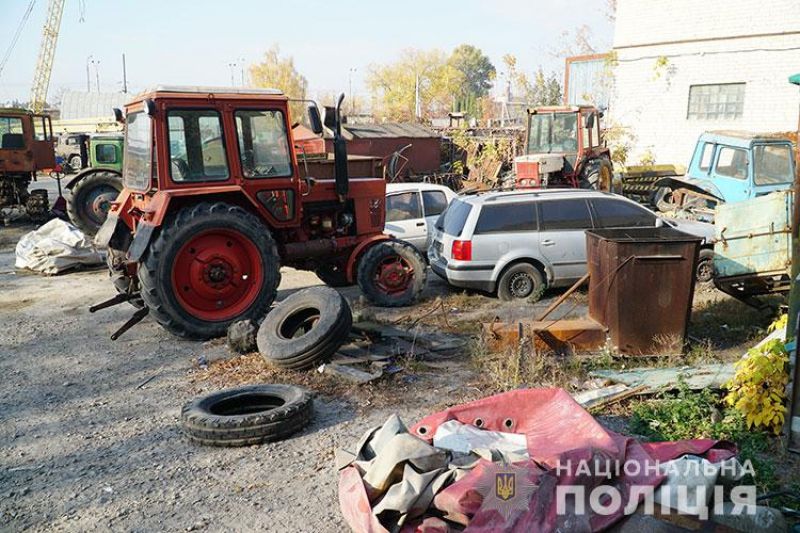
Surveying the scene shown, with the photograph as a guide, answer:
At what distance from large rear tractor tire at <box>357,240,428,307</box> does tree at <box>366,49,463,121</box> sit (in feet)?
176

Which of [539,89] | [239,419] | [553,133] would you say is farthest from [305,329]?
[539,89]

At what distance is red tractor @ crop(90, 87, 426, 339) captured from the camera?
724cm

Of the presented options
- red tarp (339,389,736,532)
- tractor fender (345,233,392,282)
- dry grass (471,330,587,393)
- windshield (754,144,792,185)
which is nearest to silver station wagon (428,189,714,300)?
tractor fender (345,233,392,282)

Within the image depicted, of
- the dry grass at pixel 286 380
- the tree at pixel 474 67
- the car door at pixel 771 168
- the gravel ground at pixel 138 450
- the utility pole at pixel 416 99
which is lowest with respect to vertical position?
the gravel ground at pixel 138 450

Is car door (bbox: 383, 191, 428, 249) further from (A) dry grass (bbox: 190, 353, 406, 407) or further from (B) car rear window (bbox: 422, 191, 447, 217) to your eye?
(A) dry grass (bbox: 190, 353, 406, 407)

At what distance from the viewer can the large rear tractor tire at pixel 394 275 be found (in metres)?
8.59

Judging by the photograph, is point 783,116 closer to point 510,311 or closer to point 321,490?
point 510,311

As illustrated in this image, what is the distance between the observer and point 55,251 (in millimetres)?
11547

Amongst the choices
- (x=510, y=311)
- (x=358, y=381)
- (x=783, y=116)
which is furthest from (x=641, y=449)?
(x=783, y=116)

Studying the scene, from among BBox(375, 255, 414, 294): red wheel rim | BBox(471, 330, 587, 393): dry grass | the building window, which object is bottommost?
BBox(471, 330, 587, 393): dry grass

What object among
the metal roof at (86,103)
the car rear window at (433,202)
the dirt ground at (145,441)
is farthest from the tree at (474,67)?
the dirt ground at (145,441)

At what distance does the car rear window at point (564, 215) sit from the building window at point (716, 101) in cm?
1288

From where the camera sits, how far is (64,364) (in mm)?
6887

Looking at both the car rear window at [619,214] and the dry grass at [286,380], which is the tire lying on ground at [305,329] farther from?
the car rear window at [619,214]
